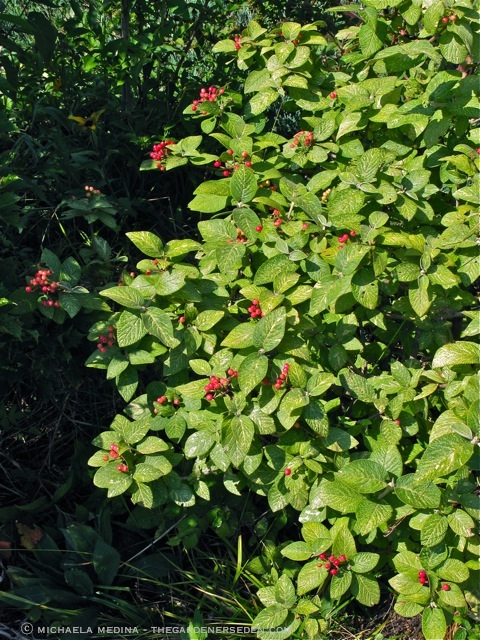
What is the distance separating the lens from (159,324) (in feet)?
6.10

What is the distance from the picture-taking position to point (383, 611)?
228 cm

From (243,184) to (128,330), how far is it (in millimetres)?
503

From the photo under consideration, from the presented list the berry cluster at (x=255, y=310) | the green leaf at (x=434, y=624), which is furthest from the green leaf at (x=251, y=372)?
the green leaf at (x=434, y=624)

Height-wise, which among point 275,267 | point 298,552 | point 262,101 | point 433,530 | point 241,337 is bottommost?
point 298,552

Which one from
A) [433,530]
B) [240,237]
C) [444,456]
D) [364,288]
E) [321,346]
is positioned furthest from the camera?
[321,346]

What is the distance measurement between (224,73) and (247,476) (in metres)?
1.62

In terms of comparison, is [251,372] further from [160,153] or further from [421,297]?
[160,153]

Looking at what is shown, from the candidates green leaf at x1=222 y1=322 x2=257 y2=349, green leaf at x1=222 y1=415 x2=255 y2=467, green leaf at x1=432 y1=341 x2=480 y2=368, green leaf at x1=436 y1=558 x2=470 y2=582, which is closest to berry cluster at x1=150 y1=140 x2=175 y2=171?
green leaf at x1=222 y1=322 x2=257 y2=349

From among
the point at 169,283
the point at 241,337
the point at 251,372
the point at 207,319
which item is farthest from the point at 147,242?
the point at 251,372

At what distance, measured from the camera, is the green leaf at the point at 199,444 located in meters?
1.95

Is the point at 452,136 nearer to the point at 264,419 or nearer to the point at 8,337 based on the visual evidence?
the point at 264,419

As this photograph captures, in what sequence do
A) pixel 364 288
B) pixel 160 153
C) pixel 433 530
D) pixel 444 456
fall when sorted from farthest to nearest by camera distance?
pixel 160 153
pixel 364 288
pixel 433 530
pixel 444 456

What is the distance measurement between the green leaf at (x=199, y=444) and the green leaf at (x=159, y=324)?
10.9 inches

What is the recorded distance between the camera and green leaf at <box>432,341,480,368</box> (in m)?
1.83
